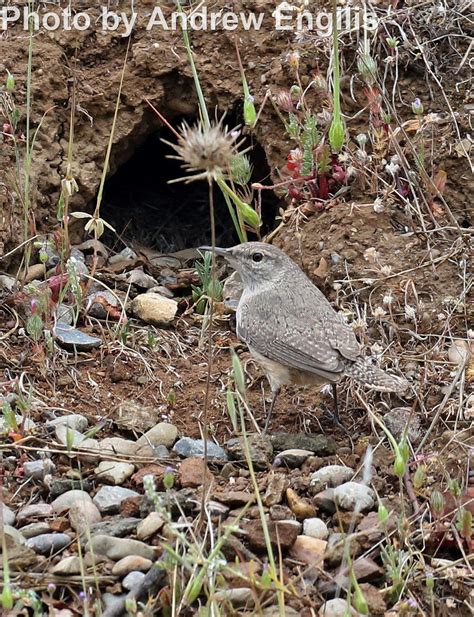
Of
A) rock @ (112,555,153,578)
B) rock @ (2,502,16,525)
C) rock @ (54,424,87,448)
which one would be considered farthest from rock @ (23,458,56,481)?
rock @ (112,555,153,578)

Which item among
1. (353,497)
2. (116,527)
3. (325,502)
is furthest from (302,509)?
(116,527)

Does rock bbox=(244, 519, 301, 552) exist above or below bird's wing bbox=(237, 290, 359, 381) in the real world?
below

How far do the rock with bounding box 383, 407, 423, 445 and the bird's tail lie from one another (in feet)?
0.56

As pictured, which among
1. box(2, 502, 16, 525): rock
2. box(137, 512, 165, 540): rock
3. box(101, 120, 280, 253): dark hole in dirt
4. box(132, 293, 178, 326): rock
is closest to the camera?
box(137, 512, 165, 540): rock

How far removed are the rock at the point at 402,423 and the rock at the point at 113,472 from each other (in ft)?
4.65

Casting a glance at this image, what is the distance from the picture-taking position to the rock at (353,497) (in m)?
4.60

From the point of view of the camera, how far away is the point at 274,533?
4328mm

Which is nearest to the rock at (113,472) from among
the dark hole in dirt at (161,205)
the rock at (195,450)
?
the rock at (195,450)

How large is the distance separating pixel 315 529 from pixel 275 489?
0.94 feet

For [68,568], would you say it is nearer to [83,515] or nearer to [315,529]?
[83,515]

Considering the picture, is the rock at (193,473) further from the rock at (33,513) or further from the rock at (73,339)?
the rock at (73,339)

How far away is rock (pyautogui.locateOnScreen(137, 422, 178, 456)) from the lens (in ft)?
17.2

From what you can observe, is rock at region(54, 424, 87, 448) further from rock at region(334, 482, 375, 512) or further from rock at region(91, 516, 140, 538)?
rock at region(334, 482, 375, 512)

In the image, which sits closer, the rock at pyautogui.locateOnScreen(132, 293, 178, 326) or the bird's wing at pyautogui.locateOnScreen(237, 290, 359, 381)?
the bird's wing at pyautogui.locateOnScreen(237, 290, 359, 381)
